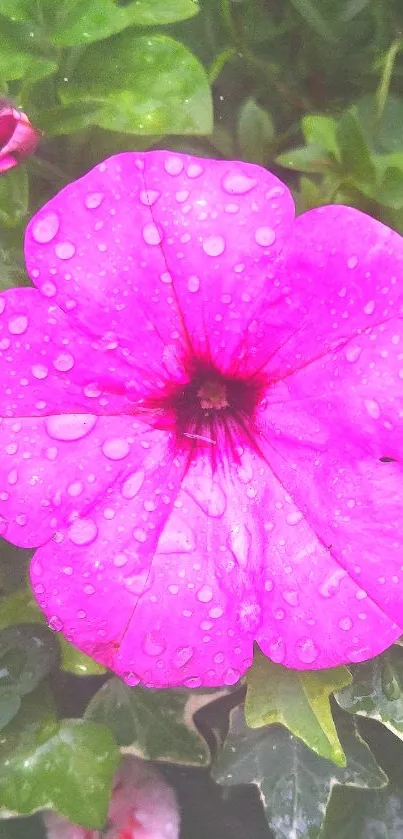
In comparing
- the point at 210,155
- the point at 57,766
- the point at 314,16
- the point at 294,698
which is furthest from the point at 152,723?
the point at 314,16

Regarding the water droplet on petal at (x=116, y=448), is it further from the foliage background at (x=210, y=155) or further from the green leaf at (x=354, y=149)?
the green leaf at (x=354, y=149)

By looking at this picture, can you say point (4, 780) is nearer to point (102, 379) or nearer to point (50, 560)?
point (50, 560)

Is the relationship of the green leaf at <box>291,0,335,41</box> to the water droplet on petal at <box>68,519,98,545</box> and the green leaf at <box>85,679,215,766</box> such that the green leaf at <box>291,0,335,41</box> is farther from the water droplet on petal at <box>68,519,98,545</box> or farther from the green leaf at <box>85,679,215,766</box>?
the green leaf at <box>85,679,215,766</box>

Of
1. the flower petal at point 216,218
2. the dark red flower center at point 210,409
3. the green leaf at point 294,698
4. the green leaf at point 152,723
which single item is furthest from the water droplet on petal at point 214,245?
the green leaf at point 152,723

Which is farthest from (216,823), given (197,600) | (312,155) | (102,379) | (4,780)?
(312,155)

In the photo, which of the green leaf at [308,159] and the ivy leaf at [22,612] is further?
the ivy leaf at [22,612]

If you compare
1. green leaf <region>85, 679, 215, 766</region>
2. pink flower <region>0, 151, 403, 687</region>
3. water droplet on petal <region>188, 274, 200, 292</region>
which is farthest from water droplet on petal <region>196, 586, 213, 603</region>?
green leaf <region>85, 679, 215, 766</region>

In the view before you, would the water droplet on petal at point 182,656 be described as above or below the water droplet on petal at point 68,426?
below
